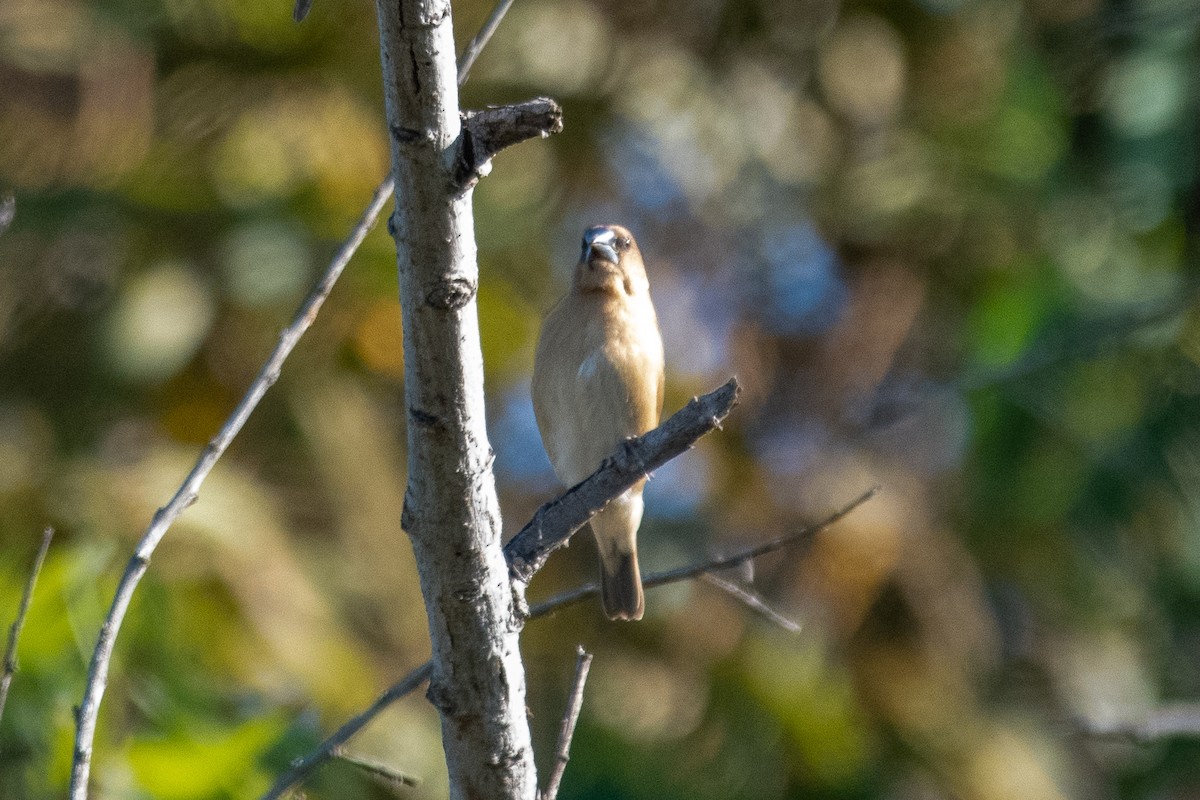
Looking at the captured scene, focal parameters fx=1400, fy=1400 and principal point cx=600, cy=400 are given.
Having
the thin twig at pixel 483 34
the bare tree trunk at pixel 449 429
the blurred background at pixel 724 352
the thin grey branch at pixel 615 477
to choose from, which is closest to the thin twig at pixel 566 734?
the bare tree trunk at pixel 449 429

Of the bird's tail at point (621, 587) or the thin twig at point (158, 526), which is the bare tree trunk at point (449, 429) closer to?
the thin twig at point (158, 526)

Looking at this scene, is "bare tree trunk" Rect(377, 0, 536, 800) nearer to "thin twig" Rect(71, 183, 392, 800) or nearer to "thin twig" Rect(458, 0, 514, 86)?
"thin twig" Rect(71, 183, 392, 800)

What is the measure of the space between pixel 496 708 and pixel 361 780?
2824 mm

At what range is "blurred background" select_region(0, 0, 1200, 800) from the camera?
6.21 metres

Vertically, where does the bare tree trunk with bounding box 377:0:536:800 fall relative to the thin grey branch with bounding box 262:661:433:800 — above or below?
above

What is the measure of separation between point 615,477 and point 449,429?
0.61 metres

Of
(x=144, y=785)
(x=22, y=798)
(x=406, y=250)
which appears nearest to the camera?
(x=406, y=250)

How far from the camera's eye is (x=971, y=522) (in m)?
7.22

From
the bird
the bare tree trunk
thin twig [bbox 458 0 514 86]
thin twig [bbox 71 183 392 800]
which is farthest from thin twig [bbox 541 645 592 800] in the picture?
the bird

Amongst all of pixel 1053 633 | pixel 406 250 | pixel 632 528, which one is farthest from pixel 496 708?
pixel 1053 633

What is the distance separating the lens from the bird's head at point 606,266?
4.25 metres

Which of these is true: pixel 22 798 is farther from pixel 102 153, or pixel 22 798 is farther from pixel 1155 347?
pixel 1155 347

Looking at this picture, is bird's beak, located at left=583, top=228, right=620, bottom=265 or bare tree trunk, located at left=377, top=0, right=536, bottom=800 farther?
bird's beak, located at left=583, top=228, right=620, bottom=265

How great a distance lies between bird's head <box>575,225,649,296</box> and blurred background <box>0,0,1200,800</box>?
203 cm
